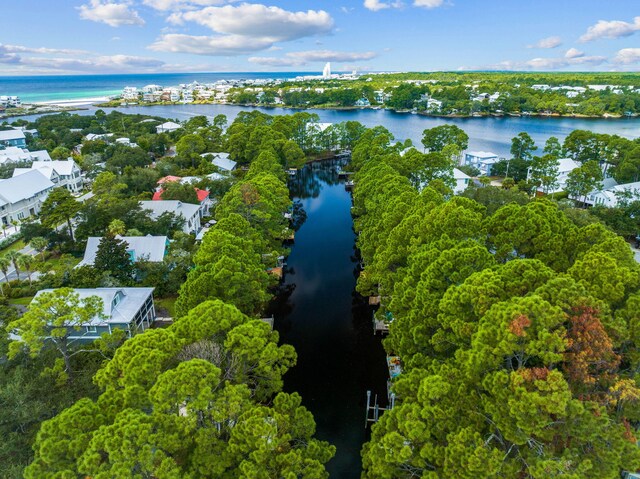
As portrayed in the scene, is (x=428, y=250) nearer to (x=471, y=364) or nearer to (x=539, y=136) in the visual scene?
(x=471, y=364)

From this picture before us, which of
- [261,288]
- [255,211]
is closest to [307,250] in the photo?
[255,211]

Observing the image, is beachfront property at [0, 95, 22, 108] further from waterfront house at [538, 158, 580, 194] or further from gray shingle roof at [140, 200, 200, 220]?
waterfront house at [538, 158, 580, 194]

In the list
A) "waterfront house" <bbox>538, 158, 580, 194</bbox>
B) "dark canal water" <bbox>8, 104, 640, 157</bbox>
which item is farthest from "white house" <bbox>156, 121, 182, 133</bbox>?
"waterfront house" <bbox>538, 158, 580, 194</bbox>

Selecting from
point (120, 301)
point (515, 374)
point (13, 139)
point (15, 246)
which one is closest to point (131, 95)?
point (13, 139)

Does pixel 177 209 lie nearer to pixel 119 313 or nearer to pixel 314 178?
pixel 119 313

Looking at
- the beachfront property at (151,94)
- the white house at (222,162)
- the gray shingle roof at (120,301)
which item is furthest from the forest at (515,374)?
the beachfront property at (151,94)

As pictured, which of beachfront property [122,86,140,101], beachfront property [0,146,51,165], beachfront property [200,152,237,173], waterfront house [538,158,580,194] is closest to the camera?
waterfront house [538,158,580,194]
